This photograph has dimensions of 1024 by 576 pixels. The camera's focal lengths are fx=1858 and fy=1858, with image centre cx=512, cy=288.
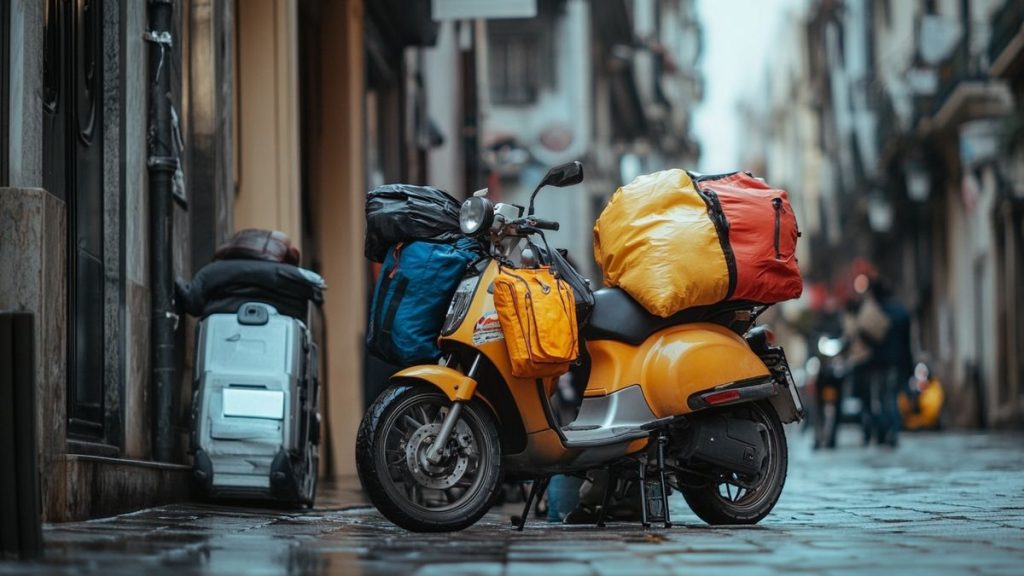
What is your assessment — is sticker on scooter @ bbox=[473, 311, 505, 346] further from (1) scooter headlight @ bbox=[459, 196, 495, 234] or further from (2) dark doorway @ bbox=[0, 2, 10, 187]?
(2) dark doorway @ bbox=[0, 2, 10, 187]

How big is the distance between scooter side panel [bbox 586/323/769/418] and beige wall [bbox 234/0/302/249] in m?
4.78

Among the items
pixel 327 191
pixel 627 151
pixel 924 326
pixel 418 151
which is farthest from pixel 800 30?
pixel 327 191

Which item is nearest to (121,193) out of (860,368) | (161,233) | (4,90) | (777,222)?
(161,233)

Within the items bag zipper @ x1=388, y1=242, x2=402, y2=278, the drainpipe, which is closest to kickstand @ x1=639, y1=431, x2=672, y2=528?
bag zipper @ x1=388, y1=242, x2=402, y2=278

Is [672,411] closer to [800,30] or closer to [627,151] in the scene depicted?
Result: [627,151]

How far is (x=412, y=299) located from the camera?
6.98m

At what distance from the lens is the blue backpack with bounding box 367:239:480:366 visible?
697 centimetres

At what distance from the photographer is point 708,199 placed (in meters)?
7.35

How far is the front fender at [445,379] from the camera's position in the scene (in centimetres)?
677

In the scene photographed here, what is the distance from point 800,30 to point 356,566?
230ft

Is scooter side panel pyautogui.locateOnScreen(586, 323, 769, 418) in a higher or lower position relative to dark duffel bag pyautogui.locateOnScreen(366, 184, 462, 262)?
lower

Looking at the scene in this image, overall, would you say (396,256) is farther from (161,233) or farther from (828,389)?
(828,389)

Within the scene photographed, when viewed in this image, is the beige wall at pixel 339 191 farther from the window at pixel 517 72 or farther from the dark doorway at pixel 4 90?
the window at pixel 517 72

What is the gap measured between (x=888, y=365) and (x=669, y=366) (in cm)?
1214
